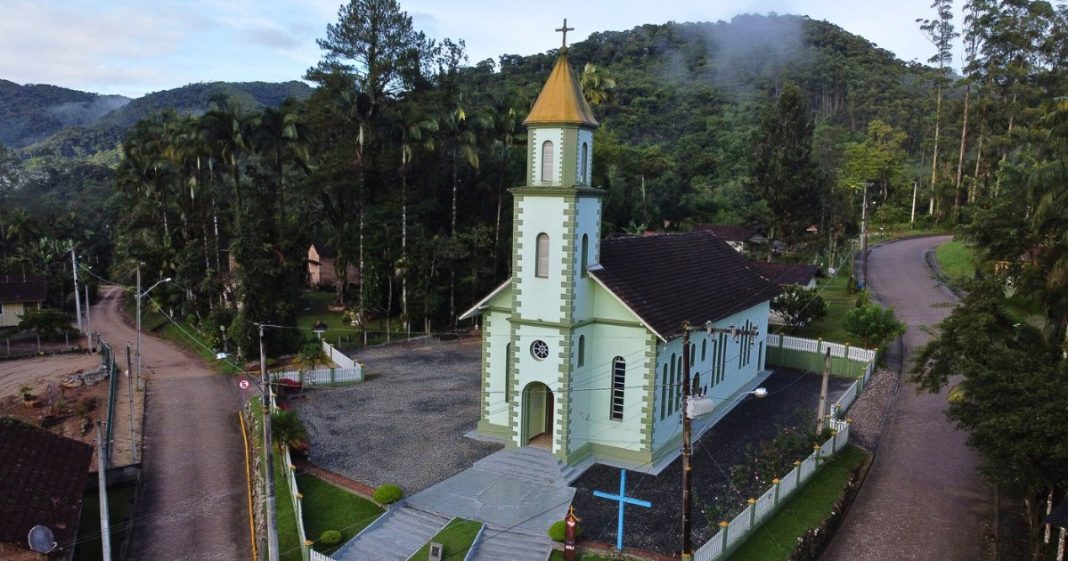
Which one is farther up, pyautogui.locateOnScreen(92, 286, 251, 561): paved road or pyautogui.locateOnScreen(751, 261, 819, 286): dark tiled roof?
pyautogui.locateOnScreen(751, 261, 819, 286): dark tiled roof

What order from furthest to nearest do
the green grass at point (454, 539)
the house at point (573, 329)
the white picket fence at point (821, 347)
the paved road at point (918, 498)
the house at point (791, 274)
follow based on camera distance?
the house at point (791, 274) < the white picket fence at point (821, 347) < the house at point (573, 329) < the paved road at point (918, 498) < the green grass at point (454, 539)

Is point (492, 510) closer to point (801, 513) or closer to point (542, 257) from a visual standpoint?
point (542, 257)

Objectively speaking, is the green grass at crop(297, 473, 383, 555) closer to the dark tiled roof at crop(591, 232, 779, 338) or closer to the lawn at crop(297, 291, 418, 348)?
the dark tiled roof at crop(591, 232, 779, 338)

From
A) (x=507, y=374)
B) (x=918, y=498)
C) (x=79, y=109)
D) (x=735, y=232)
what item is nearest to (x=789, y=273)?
(x=735, y=232)

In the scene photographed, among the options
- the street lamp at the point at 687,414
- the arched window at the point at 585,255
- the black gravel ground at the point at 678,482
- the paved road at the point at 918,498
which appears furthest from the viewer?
the arched window at the point at 585,255

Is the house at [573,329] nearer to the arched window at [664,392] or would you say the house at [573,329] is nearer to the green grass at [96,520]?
the arched window at [664,392]

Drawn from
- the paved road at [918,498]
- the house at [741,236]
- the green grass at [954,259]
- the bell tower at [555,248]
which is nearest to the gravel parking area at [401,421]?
the bell tower at [555,248]

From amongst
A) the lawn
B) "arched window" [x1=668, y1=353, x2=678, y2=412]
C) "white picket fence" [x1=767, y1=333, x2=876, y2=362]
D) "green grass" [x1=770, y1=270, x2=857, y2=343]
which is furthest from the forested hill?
"arched window" [x1=668, y1=353, x2=678, y2=412]

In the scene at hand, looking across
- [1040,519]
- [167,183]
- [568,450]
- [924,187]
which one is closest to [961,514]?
[1040,519]
